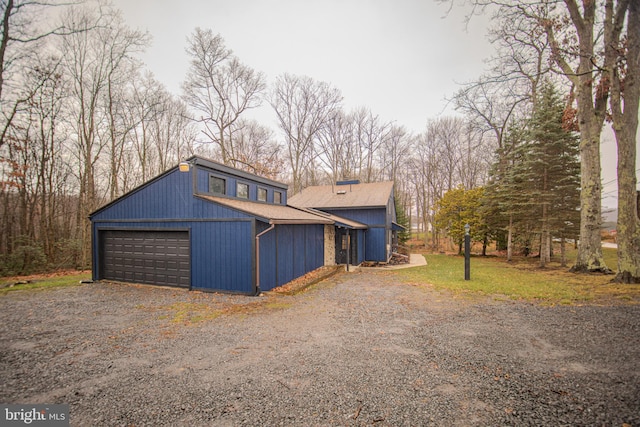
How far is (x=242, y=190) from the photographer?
38.1 ft

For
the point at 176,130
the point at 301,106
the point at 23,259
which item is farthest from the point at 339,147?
the point at 23,259

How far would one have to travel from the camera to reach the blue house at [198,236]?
854 cm

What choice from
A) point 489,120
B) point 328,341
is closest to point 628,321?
point 328,341

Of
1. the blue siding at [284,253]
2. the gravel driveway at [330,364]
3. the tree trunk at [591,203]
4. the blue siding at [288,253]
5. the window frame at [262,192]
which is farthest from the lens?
the window frame at [262,192]

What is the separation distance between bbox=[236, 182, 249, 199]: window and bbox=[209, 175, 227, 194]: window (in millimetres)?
788

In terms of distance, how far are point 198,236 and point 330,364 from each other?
23.0 feet

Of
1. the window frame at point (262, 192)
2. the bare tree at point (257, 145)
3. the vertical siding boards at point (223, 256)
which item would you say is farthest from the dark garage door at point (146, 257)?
the bare tree at point (257, 145)

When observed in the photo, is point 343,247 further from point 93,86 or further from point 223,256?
point 93,86

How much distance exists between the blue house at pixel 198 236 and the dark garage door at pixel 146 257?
0.04 metres

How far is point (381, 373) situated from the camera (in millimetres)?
3688

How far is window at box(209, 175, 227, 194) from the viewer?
392 inches

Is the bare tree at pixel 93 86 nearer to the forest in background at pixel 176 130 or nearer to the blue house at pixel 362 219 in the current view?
the forest in background at pixel 176 130

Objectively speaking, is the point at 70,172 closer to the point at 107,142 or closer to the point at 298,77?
the point at 107,142

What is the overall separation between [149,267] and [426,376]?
34.2 feet
